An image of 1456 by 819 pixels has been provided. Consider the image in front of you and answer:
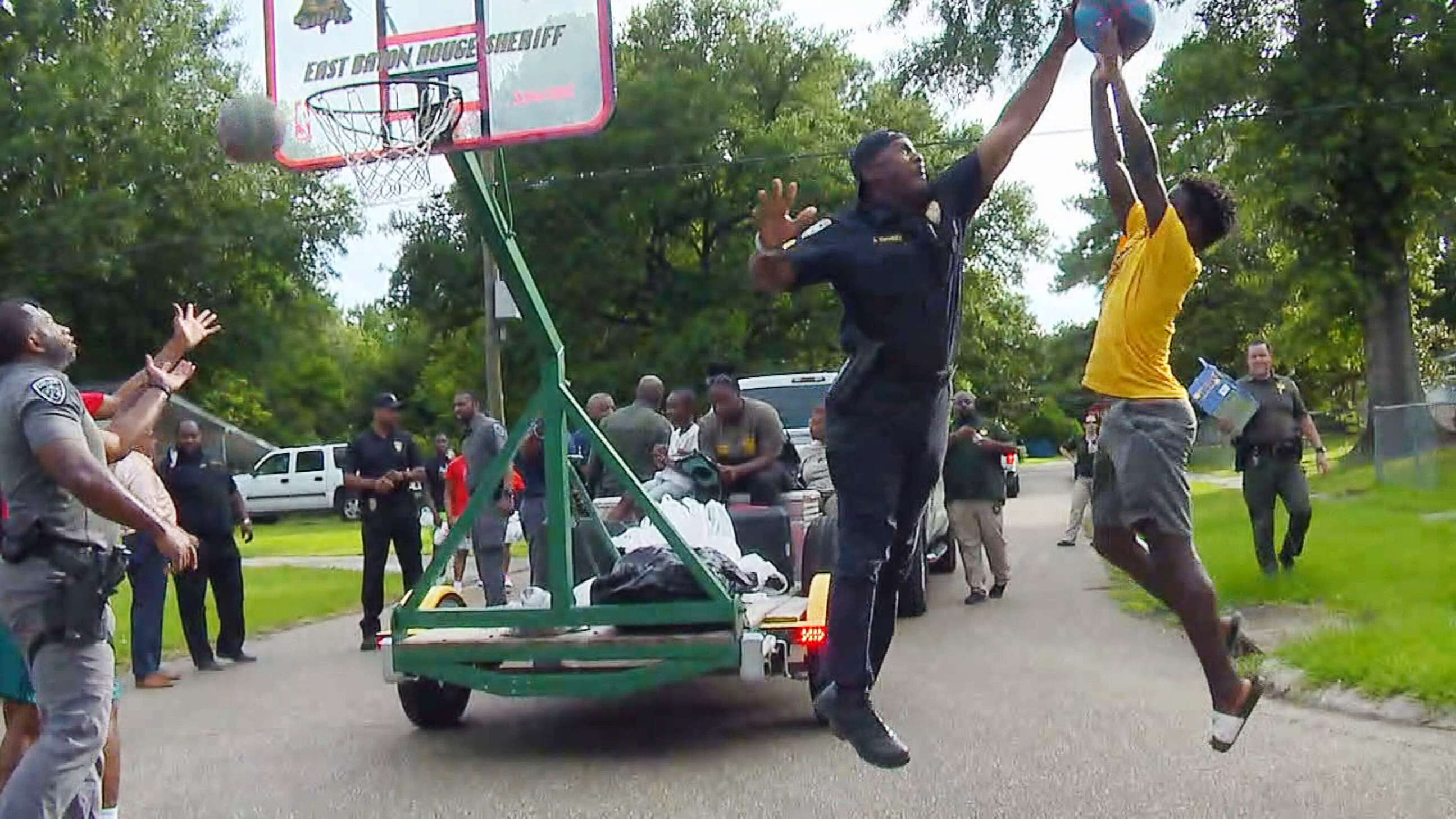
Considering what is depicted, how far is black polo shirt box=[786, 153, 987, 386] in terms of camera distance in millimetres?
4258

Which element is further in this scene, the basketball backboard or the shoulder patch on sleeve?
the basketball backboard

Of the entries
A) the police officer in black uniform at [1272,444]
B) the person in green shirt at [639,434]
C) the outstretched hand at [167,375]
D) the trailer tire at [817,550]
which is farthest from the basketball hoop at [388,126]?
the police officer in black uniform at [1272,444]

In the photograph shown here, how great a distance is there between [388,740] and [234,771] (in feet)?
3.02

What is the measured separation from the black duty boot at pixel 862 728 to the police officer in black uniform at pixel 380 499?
8.37 m

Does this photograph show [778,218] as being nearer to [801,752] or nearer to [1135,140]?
[1135,140]

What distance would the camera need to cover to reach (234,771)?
25.5 ft

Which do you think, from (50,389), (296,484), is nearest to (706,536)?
(50,389)

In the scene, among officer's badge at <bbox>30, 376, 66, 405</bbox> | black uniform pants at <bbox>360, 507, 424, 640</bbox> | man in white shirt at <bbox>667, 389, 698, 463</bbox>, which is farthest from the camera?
black uniform pants at <bbox>360, 507, 424, 640</bbox>

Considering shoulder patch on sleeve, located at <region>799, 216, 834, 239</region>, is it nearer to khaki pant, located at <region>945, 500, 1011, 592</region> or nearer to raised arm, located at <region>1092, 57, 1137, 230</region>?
raised arm, located at <region>1092, 57, 1137, 230</region>

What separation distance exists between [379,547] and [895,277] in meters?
8.89

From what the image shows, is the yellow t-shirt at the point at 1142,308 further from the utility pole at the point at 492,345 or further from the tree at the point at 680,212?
the tree at the point at 680,212

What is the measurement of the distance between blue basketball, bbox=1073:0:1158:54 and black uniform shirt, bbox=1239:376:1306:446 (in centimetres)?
796

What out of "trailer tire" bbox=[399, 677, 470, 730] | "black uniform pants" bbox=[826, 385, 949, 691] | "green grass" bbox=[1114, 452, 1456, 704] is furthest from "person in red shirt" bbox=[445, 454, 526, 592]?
"black uniform pants" bbox=[826, 385, 949, 691]

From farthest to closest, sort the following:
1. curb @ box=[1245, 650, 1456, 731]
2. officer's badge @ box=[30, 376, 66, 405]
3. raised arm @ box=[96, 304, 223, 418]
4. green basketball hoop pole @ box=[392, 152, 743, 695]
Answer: curb @ box=[1245, 650, 1456, 731]
green basketball hoop pole @ box=[392, 152, 743, 695]
raised arm @ box=[96, 304, 223, 418]
officer's badge @ box=[30, 376, 66, 405]
